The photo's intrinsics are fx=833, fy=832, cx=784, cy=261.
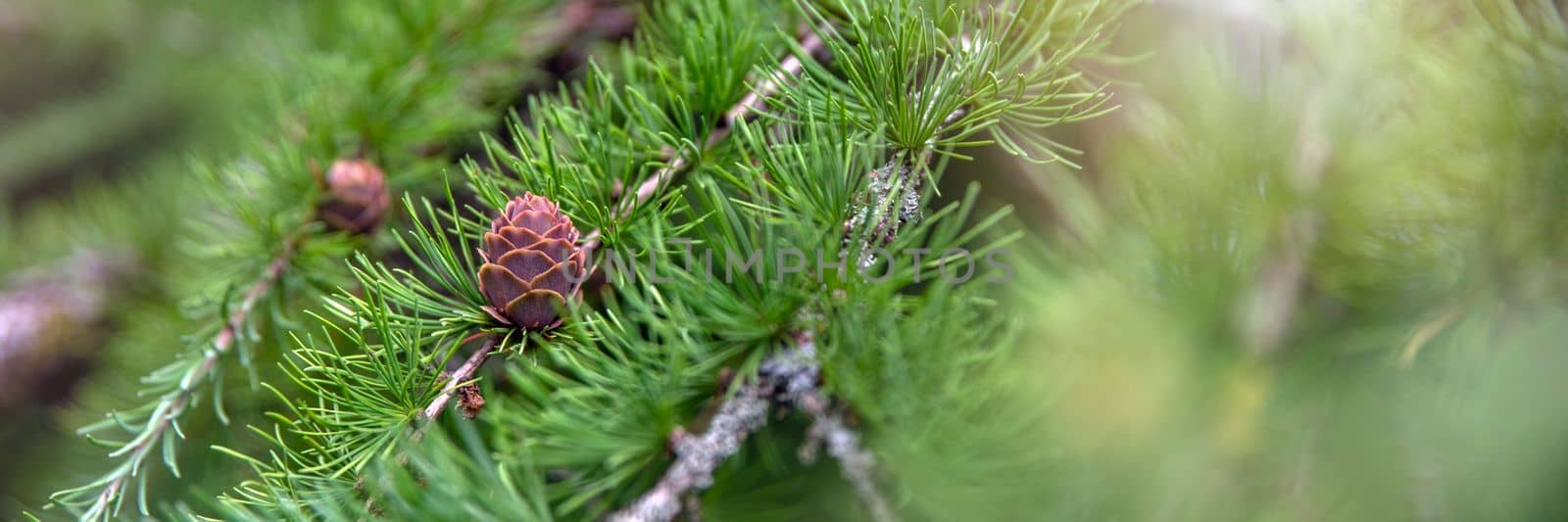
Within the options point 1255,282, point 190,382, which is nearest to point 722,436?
point 190,382

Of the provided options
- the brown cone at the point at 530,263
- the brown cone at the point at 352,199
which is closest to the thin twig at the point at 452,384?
the brown cone at the point at 530,263

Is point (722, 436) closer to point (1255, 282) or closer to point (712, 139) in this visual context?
point (712, 139)

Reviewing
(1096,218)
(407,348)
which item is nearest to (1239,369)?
(1096,218)

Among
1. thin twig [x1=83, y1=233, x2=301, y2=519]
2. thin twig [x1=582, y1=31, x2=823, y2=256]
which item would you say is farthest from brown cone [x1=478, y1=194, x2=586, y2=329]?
thin twig [x1=83, y1=233, x2=301, y2=519]

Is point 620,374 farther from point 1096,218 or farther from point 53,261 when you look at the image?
point 53,261

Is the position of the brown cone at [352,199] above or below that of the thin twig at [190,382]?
above

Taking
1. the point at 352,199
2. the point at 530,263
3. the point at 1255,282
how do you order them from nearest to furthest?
the point at 530,263 < the point at 352,199 < the point at 1255,282

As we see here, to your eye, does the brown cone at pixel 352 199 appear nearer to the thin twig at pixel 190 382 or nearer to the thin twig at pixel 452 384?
the thin twig at pixel 190 382
